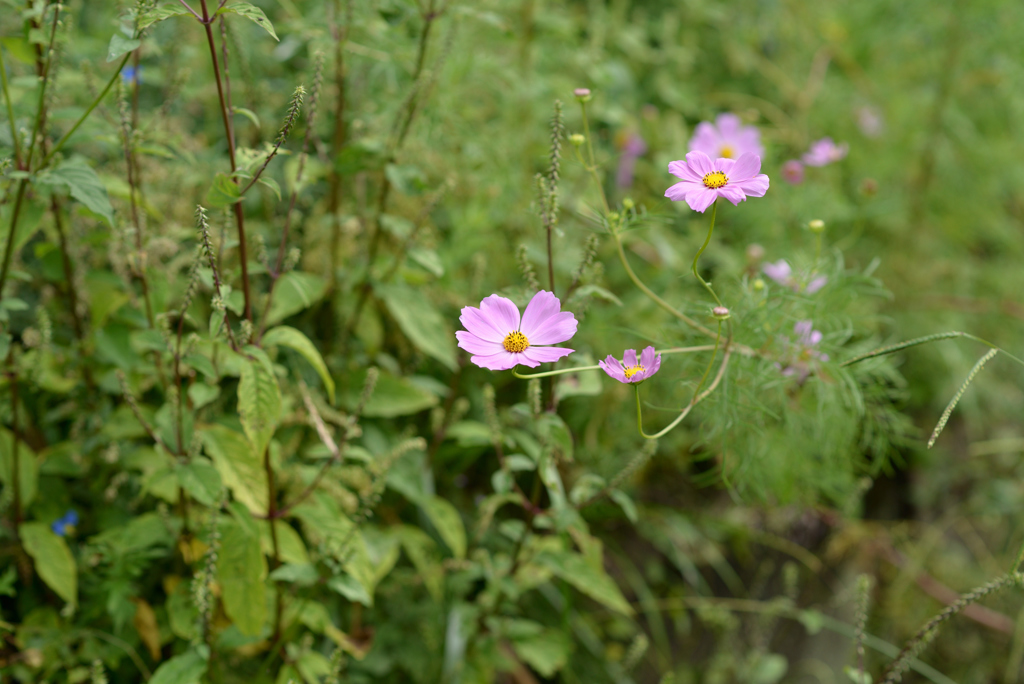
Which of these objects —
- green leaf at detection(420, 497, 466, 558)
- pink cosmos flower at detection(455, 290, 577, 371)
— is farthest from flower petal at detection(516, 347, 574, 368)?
green leaf at detection(420, 497, 466, 558)

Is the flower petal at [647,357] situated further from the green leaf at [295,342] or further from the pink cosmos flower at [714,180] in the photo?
the green leaf at [295,342]

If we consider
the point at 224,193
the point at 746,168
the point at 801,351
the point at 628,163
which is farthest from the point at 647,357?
the point at 628,163

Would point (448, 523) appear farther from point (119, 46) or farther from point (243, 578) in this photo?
point (119, 46)

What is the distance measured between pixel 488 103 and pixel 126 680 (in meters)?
1.46

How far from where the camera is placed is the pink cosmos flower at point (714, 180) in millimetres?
730

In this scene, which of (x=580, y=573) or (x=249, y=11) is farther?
(x=580, y=573)

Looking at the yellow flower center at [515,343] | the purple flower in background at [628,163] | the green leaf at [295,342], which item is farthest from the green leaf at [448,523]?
the purple flower in background at [628,163]

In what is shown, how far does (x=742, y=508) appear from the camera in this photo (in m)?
1.89

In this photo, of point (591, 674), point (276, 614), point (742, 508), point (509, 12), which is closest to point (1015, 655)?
point (742, 508)

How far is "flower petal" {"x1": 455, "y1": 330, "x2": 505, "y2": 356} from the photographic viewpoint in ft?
2.45

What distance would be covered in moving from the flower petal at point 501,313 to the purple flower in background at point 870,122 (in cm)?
189

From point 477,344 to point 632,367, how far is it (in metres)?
0.17

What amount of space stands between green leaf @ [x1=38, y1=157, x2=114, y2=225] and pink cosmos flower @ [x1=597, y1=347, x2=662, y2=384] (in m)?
0.64

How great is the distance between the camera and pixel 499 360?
0.72 m
